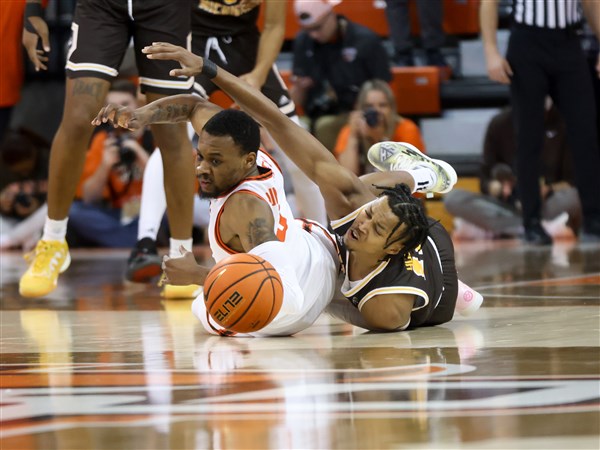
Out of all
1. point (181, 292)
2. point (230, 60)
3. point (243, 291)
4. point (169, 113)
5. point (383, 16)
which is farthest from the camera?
point (383, 16)

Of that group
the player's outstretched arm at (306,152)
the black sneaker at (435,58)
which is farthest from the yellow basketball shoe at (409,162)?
the black sneaker at (435,58)

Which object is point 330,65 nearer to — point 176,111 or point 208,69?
point 176,111

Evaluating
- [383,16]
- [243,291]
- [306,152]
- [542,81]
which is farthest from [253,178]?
[383,16]

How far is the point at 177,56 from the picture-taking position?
3.83m

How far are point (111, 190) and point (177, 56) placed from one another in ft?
16.2

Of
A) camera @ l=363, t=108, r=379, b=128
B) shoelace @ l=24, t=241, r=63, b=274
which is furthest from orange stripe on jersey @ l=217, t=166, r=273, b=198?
camera @ l=363, t=108, r=379, b=128

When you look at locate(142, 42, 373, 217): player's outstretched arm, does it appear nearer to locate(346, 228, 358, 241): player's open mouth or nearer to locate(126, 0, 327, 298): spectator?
locate(346, 228, 358, 241): player's open mouth

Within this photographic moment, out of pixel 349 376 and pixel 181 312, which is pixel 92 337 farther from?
pixel 349 376

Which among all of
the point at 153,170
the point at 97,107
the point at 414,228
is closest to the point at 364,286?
the point at 414,228

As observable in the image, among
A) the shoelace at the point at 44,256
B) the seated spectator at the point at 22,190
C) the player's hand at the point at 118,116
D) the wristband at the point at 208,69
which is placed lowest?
the seated spectator at the point at 22,190

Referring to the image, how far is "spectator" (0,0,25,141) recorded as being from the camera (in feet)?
20.5

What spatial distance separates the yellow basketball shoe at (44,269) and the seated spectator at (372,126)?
328 cm

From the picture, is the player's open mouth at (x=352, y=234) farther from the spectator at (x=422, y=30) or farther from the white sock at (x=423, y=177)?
the spectator at (x=422, y=30)

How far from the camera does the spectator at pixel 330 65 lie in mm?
8789
